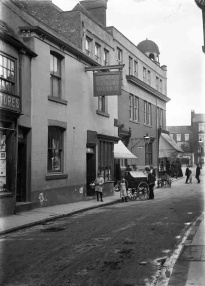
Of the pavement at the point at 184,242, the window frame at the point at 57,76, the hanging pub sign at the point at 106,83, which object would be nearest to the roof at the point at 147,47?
the hanging pub sign at the point at 106,83

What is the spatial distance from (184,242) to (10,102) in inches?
300

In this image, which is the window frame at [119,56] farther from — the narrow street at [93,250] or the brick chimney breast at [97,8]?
the narrow street at [93,250]

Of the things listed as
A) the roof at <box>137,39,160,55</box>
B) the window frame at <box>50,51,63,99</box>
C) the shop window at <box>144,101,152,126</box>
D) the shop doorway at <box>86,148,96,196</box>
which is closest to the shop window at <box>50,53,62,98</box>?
the window frame at <box>50,51,63,99</box>

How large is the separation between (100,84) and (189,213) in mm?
8277

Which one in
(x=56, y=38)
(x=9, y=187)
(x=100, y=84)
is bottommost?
(x=9, y=187)

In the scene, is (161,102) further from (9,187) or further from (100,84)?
(9,187)

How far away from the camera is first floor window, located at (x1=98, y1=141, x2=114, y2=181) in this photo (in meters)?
22.1

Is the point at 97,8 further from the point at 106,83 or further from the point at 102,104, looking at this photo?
the point at 106,83

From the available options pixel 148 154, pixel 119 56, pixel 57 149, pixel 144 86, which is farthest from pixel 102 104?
pixel 148 154

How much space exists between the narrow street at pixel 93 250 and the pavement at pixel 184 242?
0.95 feet

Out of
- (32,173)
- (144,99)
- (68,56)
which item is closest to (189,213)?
(32,173)

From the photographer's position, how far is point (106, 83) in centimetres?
1950

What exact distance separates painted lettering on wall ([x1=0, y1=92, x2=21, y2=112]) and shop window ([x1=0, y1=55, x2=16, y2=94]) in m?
0.27

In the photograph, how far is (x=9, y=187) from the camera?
13.5m
